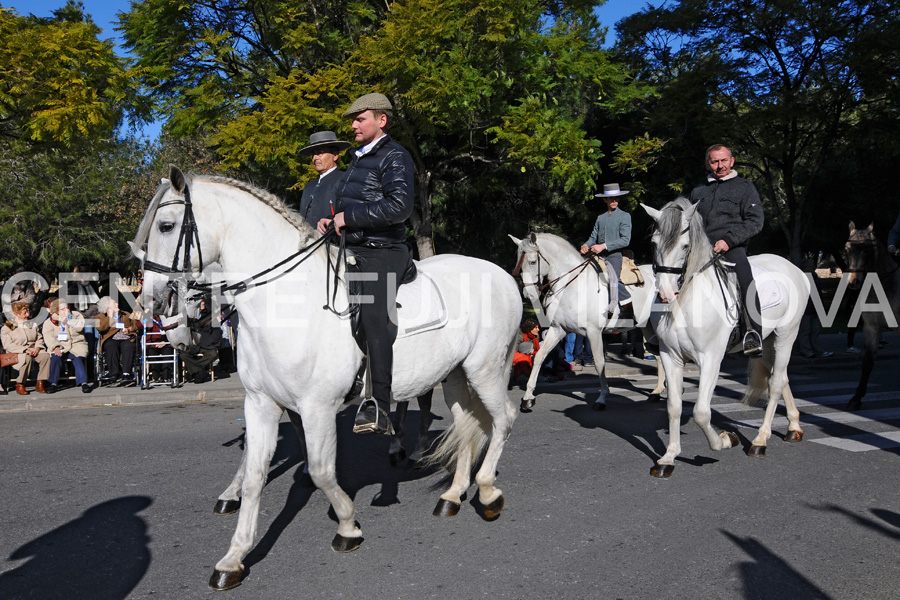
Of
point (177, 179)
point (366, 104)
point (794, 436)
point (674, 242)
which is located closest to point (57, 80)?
point (366, 104)

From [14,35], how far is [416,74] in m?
7.13

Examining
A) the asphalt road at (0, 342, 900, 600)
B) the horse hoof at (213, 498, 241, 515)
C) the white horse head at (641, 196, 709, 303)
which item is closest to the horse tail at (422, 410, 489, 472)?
the asphalt road at (0, 342, 900, 600)

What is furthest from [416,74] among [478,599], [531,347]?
[478,599]

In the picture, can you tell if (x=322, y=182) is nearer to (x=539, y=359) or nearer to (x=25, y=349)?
(x=539, y=359)

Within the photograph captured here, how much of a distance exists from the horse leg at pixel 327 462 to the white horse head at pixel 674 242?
3.32 m

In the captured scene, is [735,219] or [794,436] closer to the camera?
[735,219]

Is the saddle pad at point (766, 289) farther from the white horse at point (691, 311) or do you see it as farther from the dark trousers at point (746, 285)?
the dark trousers at point (746, 285)

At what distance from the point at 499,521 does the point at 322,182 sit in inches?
119

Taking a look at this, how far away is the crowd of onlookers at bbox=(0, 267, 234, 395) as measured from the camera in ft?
37.2

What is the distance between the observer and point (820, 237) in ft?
91.9

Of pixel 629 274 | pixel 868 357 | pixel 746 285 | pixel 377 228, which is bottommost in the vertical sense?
pixel 868 357

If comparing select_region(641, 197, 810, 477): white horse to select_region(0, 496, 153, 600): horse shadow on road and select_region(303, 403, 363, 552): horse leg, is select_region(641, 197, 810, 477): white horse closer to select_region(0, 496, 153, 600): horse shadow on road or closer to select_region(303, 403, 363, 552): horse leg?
select_region(303, 403, 363, 552): horse leg

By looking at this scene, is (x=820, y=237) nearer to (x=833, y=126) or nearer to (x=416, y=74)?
(x=833, y=126)

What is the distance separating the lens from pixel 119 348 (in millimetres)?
12117
